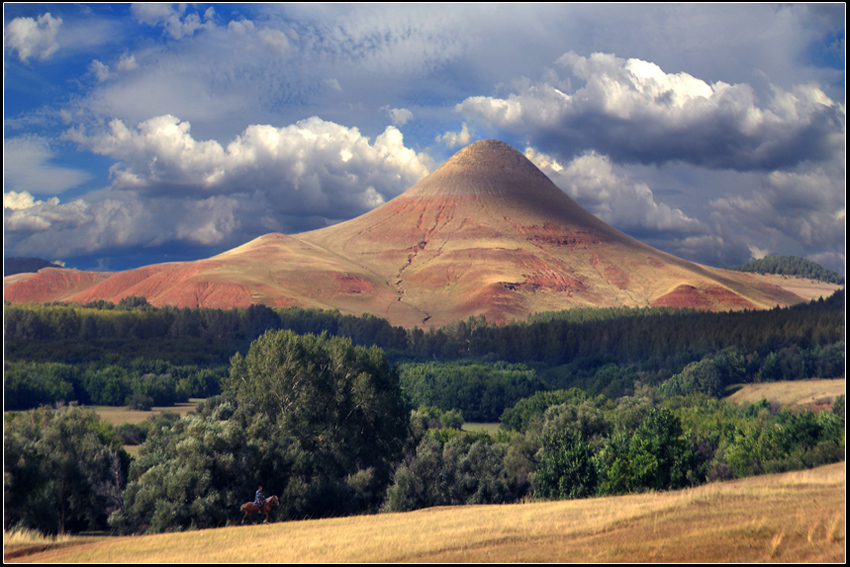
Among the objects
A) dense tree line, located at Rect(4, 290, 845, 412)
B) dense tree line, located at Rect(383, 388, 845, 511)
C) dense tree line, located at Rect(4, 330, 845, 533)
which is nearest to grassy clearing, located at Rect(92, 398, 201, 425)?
dense tree line, located at Rect(4, 290, 845, 412)

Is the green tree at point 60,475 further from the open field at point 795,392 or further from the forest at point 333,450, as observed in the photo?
the open field at point 795,392

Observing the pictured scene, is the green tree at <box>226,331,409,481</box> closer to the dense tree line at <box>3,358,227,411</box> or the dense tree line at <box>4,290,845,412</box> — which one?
the dense tree line at <box>3,358,227,411</box>

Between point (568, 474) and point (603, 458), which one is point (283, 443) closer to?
point (568, 474)

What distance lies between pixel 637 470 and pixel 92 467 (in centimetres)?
3715

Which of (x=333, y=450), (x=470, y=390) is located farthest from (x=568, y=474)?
(x=470, y=390)

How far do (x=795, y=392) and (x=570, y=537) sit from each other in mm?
113021

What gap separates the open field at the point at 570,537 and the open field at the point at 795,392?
3487 inches

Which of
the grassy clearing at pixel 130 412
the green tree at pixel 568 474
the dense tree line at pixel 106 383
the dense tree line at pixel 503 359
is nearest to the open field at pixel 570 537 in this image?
the green tree at pixel 568 474

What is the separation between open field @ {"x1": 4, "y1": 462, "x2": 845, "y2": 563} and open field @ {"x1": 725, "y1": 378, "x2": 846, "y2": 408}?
291ft

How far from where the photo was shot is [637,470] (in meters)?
44.0

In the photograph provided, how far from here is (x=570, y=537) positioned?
72.8 ft

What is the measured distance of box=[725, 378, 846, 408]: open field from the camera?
105000 millimetres

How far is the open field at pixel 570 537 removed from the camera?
19.0 meters

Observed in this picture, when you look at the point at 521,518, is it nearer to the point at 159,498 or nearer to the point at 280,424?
the point at 159,498
